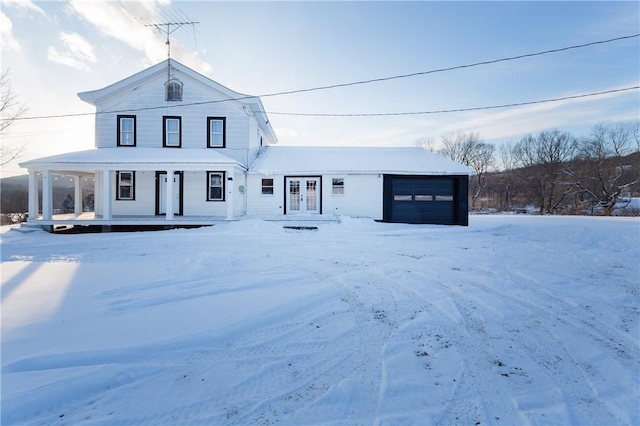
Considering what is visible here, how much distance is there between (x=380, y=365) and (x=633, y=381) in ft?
7.51

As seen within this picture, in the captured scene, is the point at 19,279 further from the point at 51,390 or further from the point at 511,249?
the point at 511,249

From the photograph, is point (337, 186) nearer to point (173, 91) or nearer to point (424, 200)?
point (424, 200)

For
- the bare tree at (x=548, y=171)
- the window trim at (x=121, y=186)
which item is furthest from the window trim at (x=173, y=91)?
the bare tree at (x=548, y=171)

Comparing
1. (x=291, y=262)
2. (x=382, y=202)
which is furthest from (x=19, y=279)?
(x=382, y=202)

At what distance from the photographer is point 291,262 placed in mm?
7668

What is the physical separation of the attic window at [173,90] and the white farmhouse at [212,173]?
5cm

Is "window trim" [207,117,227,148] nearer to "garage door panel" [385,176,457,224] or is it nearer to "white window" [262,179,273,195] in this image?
"white window" [262,179,273,195]

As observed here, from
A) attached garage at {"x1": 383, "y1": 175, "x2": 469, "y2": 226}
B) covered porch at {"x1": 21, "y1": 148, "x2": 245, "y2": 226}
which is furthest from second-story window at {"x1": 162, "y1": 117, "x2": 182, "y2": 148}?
attached garage at {"x1": 383, "y1": 175, "x2": 469, "y2": 226}

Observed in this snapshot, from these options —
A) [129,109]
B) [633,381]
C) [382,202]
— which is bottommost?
[633,381]

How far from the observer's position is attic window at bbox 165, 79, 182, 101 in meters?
16.3

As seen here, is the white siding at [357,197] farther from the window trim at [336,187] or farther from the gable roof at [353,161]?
the gable roof at [353,161]

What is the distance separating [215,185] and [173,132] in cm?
352

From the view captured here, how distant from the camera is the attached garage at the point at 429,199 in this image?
17453mm

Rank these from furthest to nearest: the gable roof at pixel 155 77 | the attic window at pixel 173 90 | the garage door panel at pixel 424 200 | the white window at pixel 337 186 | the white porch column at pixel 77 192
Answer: the white porch column at pixel 77 192 → the garage door panel at pixel 424 200 → the white window at pixel 337 186 → the attic window at pixel 173 90 → the gable roof at pixel 155 77
